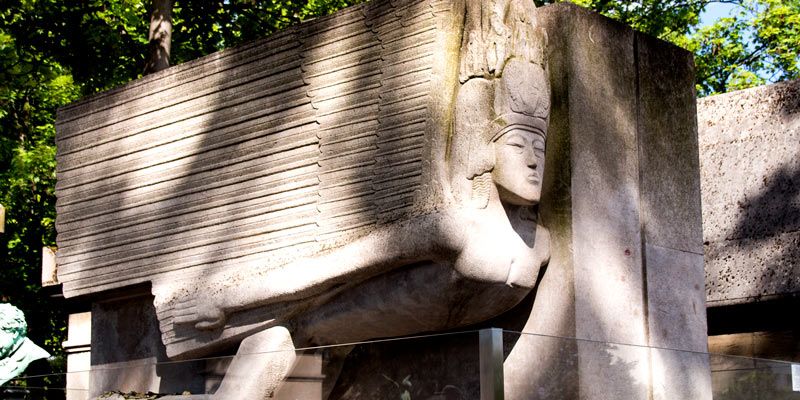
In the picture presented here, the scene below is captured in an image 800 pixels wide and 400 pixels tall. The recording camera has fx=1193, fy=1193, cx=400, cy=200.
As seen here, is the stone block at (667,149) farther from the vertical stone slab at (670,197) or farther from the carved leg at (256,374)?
the carved leg at (256,374)

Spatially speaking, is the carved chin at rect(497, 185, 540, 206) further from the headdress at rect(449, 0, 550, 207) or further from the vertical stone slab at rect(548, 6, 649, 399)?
the vertical stone slab at rect(548, 6, 649, 399)

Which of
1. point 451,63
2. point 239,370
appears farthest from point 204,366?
point 451,63

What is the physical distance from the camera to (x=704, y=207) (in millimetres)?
8422

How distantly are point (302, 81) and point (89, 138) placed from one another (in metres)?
2.00

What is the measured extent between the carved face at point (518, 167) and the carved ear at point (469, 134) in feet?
0.22

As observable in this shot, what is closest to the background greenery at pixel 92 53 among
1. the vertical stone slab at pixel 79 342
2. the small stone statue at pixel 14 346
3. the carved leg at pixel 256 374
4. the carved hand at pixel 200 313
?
the vertical stone slab at pixel 79 342

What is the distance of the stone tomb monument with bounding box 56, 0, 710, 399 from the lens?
18.3 feet

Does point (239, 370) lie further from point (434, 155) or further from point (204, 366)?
point (434, 155)

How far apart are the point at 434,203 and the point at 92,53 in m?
7.16

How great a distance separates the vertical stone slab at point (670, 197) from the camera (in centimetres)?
616

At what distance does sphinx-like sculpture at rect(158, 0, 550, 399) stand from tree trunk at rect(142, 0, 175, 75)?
5.40 metres

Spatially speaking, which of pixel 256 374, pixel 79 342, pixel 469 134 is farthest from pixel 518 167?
pixel 79 342

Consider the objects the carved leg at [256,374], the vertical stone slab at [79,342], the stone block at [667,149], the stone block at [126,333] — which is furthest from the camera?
the vertical stone slab at [79,342]

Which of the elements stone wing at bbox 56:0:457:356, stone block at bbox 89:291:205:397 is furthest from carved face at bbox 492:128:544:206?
stone block at bbox 89:291:205:397
